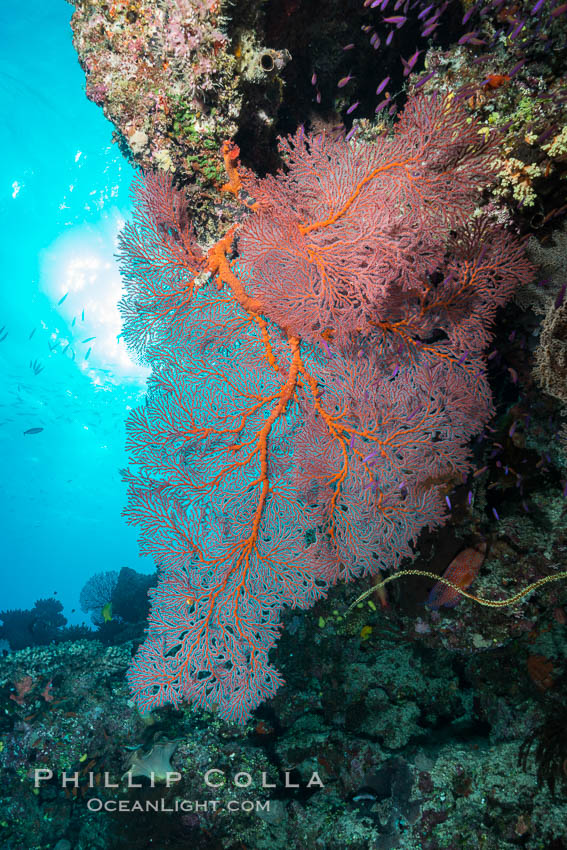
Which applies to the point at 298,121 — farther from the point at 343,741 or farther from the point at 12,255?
the point at 12,255

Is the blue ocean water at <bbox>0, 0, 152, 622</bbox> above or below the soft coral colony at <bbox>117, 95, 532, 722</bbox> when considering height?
above

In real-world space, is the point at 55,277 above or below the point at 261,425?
above

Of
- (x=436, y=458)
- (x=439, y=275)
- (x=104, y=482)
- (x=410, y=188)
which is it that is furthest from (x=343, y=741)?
(x=104, y=482)

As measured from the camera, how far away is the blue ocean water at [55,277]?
16172mm

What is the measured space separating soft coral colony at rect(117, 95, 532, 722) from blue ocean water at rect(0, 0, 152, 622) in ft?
59.6

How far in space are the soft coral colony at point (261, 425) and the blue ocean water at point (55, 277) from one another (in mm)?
18175

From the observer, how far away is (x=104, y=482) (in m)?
63.5

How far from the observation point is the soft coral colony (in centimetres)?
355

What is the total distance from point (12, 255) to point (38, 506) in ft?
159

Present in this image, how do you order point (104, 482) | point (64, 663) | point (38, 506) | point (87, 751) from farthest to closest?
point (104, 482), point (38, 506), point (64, 663), point (87, 751)

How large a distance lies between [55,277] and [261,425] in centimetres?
2798

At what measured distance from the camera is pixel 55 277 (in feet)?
83.0

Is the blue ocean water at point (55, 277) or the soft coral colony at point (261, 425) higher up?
the blue ocean water at point (55, 277)

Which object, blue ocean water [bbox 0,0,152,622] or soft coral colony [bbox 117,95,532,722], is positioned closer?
soft coral colony [bbox 117,95,532,722]
